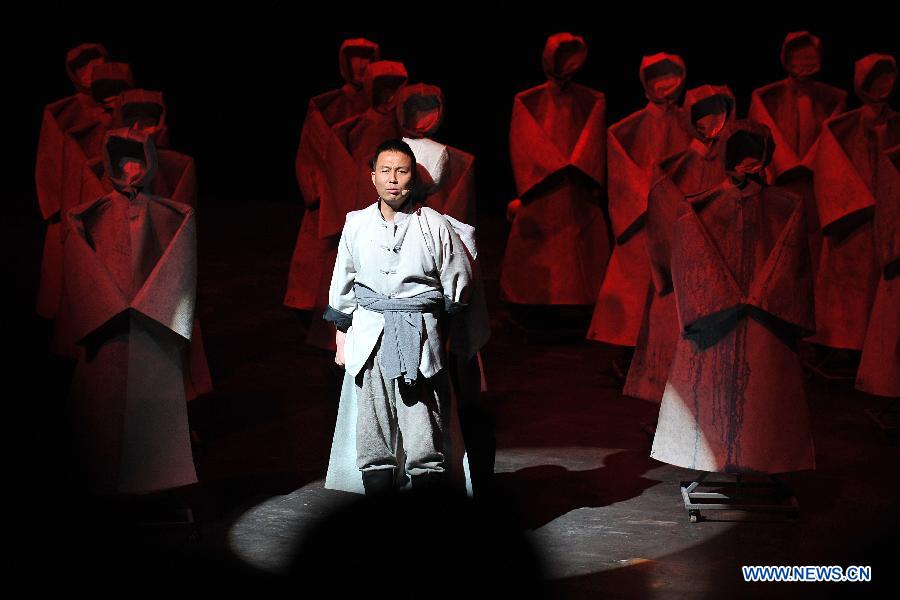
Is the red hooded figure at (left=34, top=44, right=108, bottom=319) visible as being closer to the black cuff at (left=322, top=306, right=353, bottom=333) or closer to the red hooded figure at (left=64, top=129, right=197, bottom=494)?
the red hooded figure at (left=64, top=129, right=197, bottom=494)

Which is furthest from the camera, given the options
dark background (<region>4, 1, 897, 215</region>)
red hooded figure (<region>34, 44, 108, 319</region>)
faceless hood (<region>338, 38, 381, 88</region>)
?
dark background (<region>4, 1, 897, 215</region>)

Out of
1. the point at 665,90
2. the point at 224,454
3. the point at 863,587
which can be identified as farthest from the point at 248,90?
the point at 863,587

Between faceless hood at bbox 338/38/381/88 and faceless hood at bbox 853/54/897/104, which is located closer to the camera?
faceless hood at bbox 853/54/897/104

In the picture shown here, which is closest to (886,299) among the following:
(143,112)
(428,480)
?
(428,480)

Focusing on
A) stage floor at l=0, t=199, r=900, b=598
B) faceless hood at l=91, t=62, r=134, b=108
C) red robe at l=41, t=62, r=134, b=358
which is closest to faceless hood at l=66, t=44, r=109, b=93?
red robe at l=41, t=62, r=134, b=358

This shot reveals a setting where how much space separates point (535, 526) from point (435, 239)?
106 cm

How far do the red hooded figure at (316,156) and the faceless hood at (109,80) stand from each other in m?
1.13

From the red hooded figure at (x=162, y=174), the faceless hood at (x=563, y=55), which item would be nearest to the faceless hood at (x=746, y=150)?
the red hooded figure at (x=162, y=174)

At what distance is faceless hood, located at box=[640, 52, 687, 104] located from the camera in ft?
22.9

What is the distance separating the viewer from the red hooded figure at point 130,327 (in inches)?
182

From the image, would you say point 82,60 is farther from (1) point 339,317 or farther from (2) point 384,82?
(1) point 339,317

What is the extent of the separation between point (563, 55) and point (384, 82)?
1209mm

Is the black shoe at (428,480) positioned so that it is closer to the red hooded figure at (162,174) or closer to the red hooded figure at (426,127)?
the red hooded figure at (162,174)

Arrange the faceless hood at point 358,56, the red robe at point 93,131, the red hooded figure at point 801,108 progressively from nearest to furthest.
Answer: the red robe at point 93,131 < the red hooded figure at point 801,108 < the faceless hood at point 358,56
